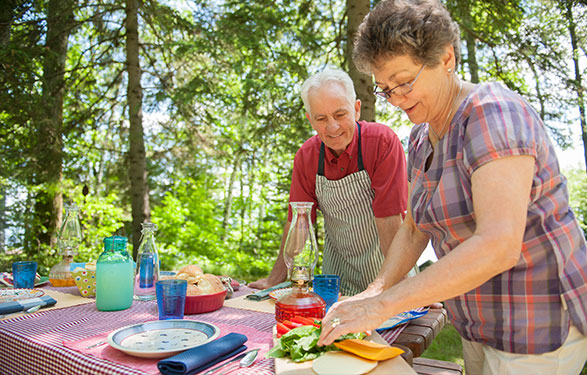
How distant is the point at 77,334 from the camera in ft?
4.96

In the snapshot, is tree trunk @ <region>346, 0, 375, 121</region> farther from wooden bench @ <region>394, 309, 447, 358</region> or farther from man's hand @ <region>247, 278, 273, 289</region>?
wooden bench @ <region>394, 309, 447, 358</region>

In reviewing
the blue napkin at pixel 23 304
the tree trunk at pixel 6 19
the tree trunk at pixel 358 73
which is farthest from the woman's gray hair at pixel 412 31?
the tree trunk at pixel 6 19

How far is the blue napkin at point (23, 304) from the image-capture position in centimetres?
180

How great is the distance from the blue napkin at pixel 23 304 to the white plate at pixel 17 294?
128mm

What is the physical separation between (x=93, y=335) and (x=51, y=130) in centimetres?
605

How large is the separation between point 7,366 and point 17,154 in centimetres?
597

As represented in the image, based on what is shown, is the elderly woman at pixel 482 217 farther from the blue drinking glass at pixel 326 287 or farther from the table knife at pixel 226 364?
the blue drinking glass at pixel 326 287

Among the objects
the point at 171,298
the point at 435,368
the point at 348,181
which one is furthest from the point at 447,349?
the point at 171,298

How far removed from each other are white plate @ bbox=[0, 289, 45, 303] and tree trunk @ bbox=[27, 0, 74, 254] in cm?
500

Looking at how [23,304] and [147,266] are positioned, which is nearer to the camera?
[23,304]

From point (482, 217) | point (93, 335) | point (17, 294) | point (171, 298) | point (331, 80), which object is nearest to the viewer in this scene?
point (482, 217)

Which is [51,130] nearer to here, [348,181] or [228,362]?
[348,181]

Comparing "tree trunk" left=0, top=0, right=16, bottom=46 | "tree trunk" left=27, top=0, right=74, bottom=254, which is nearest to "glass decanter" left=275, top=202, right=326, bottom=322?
"tree trunk" left=27, top=0, right=74, bottom=254

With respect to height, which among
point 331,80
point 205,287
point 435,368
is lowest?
point 435,368
